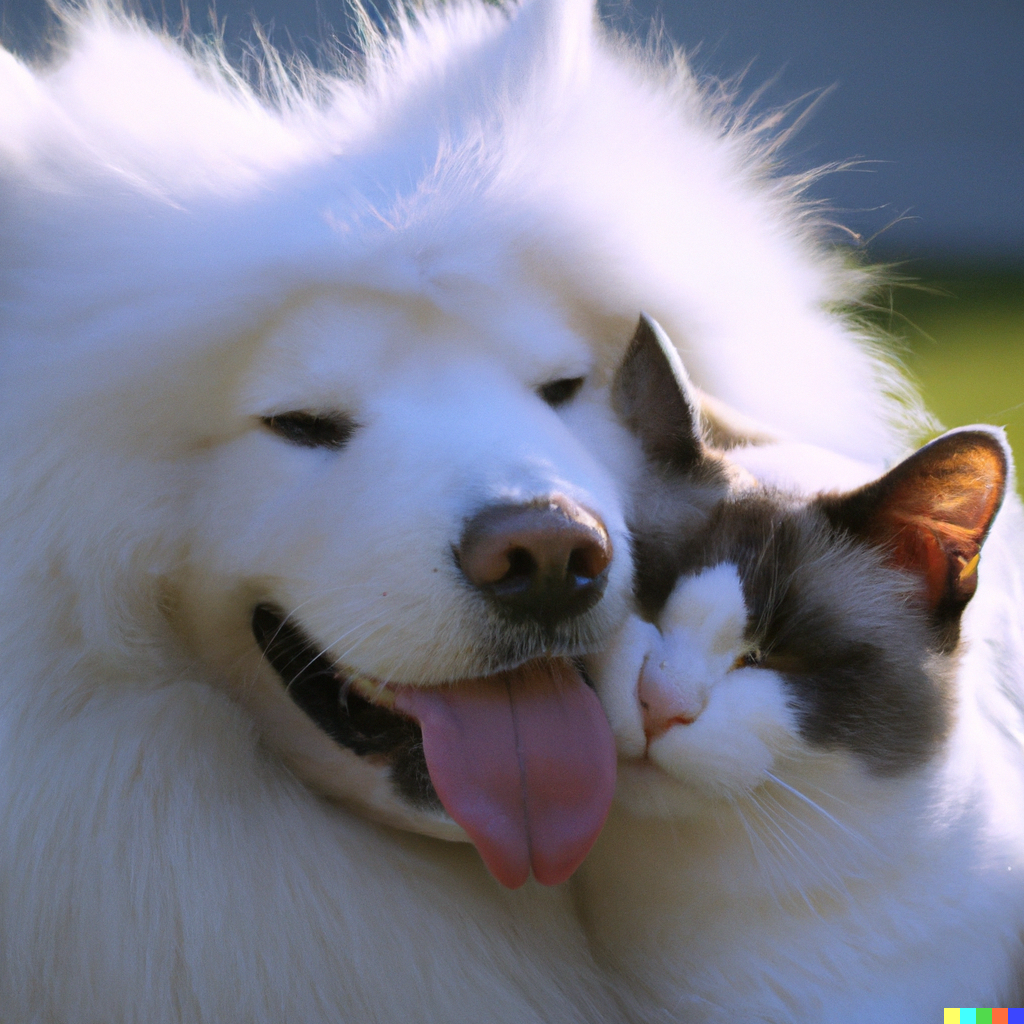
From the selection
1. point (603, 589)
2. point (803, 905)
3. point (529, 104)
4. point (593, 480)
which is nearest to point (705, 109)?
point (529, 104)

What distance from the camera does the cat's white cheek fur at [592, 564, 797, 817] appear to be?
3.46 feet

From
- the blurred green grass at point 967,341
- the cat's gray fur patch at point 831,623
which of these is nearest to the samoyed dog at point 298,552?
the cat's gray fur patch at point 831,623

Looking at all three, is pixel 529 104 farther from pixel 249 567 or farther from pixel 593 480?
pixel 249 567

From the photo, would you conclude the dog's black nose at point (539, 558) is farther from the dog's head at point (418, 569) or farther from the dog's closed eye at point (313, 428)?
the dog's closed eye at point (313, 428)

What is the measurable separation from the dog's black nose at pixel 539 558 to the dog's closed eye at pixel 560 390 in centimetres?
26

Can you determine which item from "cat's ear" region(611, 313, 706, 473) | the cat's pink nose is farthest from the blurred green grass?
the cat's pink nose

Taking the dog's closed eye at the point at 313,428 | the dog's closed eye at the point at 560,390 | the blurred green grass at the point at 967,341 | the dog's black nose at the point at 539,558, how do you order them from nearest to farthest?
the dog's black nose at the point at 539,558 < the dog's closed eye at the point at 313,428 < the dog's closed eye at the point at 560,390 < the blurred green grass at the point at 967,341

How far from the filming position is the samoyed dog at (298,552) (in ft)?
3.51

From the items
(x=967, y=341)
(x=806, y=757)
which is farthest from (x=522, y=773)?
(x=967, y=341)

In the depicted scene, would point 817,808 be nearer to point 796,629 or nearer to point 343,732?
point 796,629

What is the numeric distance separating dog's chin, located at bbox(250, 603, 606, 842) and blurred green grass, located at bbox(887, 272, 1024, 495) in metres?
2.74

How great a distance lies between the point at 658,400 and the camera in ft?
4.11

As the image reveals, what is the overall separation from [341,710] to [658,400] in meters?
0.49

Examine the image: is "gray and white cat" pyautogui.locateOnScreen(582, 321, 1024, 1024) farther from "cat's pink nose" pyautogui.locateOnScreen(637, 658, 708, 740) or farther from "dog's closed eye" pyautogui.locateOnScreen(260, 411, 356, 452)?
"dog's closed eye" pyautogui.locateOnScreen(260, 411, 356, 452)
